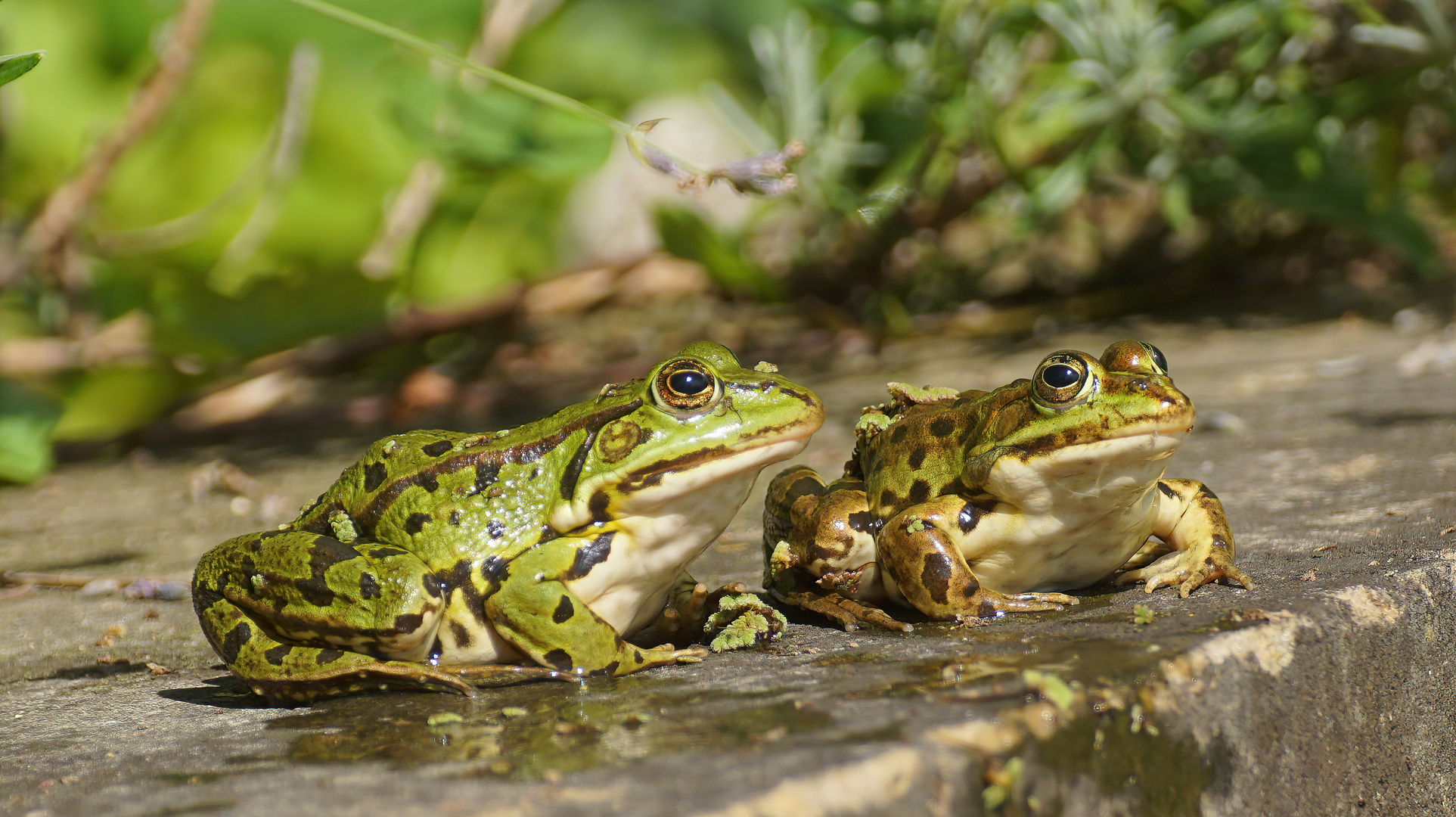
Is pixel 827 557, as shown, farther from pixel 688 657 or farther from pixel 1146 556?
pixel 1146 556

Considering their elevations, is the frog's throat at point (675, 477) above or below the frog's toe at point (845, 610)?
above

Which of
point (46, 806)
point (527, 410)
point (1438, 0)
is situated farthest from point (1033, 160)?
point (46, 806)

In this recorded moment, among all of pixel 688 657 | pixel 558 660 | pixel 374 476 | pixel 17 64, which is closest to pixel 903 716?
pixel 688 657

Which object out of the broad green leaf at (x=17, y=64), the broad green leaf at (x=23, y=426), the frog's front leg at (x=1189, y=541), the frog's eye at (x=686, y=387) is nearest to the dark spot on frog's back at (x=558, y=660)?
the frog's eye at (x=686, y=387)

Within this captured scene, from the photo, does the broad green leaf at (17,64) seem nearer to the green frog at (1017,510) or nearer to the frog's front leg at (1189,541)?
the green frog at (1017,510)

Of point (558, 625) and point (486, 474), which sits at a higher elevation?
point (486, 474)

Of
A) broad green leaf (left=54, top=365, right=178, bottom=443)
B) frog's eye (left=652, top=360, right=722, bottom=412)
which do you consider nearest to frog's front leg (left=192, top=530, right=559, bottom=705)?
frog's eye (left=652, top=360, right=722, bottom=412)
